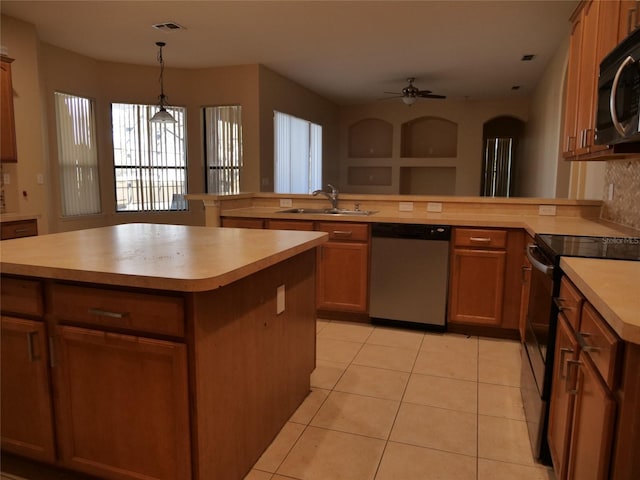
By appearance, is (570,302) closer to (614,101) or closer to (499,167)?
(614,101)

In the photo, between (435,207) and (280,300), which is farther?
(435,207)

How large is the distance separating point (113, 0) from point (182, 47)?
1.40 metres

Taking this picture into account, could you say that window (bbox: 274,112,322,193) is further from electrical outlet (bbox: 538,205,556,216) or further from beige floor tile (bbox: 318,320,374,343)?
electrical outlet (bbox: 538,205,556,216)

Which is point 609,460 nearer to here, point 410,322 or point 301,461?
point 301,461

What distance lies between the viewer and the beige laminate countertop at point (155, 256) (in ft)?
4.52

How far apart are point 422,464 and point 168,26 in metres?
4.48

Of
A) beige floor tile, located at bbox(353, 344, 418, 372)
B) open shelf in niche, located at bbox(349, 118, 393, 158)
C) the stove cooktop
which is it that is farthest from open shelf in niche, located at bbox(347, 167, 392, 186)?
the stove cooktop

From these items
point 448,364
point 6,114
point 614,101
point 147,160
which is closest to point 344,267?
point 448,364

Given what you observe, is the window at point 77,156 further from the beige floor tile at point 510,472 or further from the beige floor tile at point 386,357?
the beige floor tile at point 510,472

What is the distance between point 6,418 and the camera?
174cm

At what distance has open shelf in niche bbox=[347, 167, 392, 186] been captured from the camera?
9969mm

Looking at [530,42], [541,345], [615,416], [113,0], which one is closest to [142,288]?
[615,416]

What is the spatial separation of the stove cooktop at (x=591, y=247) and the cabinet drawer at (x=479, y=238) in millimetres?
945

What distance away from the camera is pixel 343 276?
143 inches
